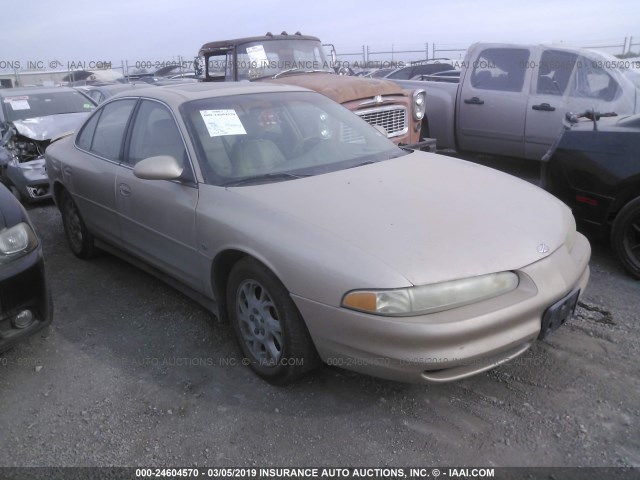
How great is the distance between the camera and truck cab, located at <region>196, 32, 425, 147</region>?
244 inches

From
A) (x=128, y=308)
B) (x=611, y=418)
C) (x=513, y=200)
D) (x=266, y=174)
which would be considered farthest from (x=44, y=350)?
(x=611, y=418)

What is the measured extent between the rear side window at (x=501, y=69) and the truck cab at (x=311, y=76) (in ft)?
3.52

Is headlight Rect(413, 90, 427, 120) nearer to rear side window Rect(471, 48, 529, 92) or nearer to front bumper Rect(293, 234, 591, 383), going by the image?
rear side window Rect(471, 48, 529, 92)

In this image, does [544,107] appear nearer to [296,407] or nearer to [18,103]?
[296,407]

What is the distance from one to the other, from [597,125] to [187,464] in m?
3.88

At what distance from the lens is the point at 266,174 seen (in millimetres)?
3256

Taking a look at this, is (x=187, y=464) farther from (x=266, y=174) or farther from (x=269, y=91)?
(x=269, y=91)

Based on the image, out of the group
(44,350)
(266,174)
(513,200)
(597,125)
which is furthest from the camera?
(597,125)

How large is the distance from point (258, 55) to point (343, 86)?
1.75 meters

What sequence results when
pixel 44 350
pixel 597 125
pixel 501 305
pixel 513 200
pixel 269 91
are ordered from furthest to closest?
pixel 597 125 < pixel 269 91 < pixel 44 350 < pixel 513 200 < pixel 501 305

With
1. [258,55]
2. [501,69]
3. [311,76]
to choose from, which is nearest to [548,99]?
[501,69]

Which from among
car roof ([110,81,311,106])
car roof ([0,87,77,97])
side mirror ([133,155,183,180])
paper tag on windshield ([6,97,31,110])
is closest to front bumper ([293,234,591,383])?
side mirror ([133,155,183,180])

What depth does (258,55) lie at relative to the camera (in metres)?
7.26

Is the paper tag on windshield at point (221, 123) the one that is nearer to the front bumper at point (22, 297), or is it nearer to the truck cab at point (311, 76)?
the front bumper at point (22, 297)
